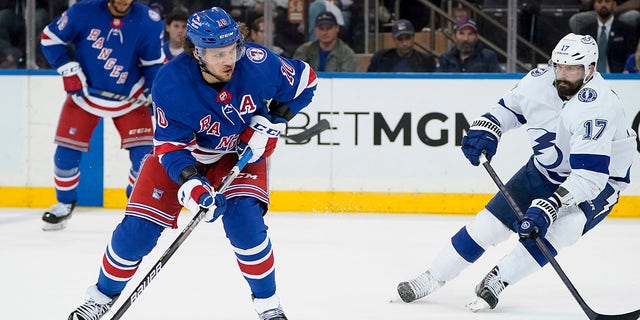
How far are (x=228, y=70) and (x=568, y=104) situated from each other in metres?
1.22

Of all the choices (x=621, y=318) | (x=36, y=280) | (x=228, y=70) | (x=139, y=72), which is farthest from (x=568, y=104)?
(x=139, y=72)

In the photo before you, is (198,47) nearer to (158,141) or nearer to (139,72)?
(158,141)

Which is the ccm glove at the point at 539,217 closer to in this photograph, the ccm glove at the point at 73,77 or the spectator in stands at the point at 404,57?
the ccm glove at the point at 73,77

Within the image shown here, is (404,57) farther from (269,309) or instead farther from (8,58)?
(269,309)

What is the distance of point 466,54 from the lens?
6.43 metres

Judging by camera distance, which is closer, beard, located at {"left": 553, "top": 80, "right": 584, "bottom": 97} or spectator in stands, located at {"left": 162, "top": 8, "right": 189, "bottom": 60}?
beard, located at {"left": 553, "top": 80, "right": 584, "bottom": 97}

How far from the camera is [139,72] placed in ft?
18.8

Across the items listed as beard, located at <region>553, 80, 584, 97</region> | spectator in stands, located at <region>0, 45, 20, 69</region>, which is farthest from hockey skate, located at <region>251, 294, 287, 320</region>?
spectator in stands, located at <region>0, 45, 20, 69</region>

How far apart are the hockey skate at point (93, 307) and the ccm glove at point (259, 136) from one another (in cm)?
61

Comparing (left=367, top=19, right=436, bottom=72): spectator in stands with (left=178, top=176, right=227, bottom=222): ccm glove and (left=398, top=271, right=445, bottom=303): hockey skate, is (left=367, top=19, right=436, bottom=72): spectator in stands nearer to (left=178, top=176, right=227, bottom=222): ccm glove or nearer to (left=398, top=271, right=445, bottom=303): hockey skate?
(left=398, top=271, right=445, bottom=303): hockey skate

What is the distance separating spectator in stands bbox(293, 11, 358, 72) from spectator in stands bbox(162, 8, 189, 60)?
0.69m

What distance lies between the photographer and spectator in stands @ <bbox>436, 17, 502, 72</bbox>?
6410 millimetres

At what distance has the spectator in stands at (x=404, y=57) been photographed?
6430 millimetres

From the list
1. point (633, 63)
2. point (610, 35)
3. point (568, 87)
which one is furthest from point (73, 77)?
point (633, 63)
